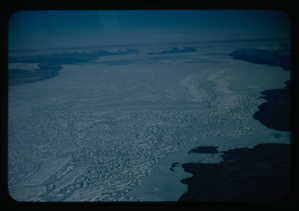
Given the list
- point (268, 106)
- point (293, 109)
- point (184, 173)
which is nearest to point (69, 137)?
point (184, 173)

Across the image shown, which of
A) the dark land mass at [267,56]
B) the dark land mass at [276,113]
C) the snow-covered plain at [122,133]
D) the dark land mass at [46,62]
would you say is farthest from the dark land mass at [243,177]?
the dark land mass at [267,56]

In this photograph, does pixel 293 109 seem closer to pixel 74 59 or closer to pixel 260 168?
pixel 260 168

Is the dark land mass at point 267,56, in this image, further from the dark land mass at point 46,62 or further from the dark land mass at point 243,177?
the dark land mass at point 46,62

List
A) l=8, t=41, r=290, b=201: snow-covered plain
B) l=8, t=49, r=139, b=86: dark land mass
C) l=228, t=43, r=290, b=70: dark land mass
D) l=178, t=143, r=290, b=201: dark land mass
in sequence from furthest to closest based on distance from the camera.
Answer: l=228, t=43, r=290, b=70: dark land mass → l=8, t=49, r=139, b=86: dark land mass → l=8, t=41, r=290, b=201: snow-covered plain → l=178, t=143, r=290, b=201: dark land mass

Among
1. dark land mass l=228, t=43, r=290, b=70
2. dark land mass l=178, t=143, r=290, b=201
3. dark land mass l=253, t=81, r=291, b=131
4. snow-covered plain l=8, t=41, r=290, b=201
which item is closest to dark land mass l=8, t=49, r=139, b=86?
snow-covered plain l=8, t=41, r=290, b=201

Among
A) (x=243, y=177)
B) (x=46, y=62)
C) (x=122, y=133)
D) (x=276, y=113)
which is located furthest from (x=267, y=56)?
(x=46, y=62)

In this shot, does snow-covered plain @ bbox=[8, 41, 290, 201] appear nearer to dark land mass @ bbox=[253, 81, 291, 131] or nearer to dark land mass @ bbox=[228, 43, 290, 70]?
dark land mass @ bbox=[253, 81, 291, 131]
